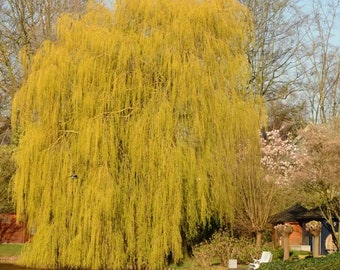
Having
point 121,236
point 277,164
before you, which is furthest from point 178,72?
point 277,164

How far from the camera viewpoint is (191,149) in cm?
1883

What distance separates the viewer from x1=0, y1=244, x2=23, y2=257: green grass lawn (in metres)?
24.7

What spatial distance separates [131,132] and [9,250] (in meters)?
10.5

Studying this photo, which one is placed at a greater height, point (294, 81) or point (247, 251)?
point (294, 81)

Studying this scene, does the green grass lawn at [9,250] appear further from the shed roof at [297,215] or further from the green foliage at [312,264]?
the green foliage at [312,264]

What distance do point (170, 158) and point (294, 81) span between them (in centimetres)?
1529

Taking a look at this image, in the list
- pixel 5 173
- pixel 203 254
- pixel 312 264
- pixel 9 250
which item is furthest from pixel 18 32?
pixel 312 264

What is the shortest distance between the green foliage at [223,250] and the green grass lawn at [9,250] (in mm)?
9004

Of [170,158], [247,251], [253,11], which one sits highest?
[253,11]

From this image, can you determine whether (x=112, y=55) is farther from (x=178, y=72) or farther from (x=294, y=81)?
(x=294, y=81)

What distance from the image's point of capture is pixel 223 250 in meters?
20.4

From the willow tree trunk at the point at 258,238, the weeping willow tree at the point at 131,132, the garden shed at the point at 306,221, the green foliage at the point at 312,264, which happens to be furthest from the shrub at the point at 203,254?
the green foliage at the point at 312,264

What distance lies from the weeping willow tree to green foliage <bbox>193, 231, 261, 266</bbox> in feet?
2.32

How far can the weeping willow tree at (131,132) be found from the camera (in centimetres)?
1825
